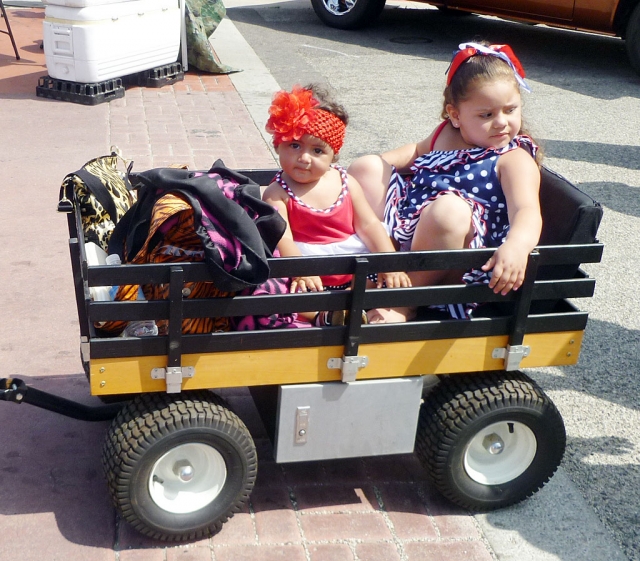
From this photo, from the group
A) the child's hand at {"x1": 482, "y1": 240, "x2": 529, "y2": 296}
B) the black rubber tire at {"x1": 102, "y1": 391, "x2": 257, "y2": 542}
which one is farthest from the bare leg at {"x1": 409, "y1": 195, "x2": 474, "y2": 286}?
the black rubber tire at {"x1": 102, "y1": 391, "x2": 257, "y2": 542}

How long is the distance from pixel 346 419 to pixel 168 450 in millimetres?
578

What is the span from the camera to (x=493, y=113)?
10.1 ft

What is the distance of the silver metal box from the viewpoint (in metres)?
2.72

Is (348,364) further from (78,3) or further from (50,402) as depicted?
(78,3)

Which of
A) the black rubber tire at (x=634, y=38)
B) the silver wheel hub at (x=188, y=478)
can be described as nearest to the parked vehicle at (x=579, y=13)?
the black rubber tire at (x=634, y=38)

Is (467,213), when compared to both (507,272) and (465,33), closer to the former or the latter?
(507,272)

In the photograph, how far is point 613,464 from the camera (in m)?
3.37

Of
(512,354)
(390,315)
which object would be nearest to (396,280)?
(390,315)

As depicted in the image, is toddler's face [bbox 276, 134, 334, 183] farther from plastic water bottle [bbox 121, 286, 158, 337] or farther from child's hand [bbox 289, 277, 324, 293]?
plastic water bottle [bbox 121, 286, 158, 337]

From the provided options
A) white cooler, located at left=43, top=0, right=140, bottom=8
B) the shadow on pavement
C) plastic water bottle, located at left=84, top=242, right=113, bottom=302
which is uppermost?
plastic water bottle, located at left=84, top=242, right=113, bottom=302

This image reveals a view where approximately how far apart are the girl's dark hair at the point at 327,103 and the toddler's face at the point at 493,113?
1.49ft

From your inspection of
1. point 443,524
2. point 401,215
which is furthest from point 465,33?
point 443,524

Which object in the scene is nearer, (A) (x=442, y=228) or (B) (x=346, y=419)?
(B) (x=346, y=419)

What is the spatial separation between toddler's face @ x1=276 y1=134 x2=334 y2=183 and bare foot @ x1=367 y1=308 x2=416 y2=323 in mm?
532
